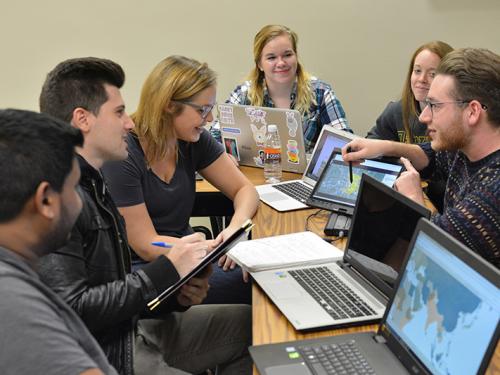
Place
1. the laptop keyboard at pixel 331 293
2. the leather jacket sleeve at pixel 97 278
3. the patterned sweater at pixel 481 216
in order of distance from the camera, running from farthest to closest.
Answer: the patterned sweater at pixel 481 216 < the laptop keyboard at pixel 331 293 < the leather jacket sleeve at pixel 97 278

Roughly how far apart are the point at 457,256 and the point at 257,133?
1.68 metres

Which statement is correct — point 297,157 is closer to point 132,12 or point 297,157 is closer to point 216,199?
point 216,199

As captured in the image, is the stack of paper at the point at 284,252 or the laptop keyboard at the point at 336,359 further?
the stack of paper at the point at 284,252

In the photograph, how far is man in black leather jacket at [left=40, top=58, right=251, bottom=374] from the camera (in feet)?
4.15

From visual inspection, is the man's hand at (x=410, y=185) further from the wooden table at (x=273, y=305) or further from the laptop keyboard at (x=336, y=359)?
the laptop keyboard at (x=336, y=359)

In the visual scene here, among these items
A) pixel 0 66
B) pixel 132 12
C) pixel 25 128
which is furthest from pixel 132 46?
pixel 25 128

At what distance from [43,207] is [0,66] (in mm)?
3223

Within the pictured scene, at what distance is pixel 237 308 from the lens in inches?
68.0

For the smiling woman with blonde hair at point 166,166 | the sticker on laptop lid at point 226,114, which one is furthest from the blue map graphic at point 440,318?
the sticker on laptop lid at point 226,114

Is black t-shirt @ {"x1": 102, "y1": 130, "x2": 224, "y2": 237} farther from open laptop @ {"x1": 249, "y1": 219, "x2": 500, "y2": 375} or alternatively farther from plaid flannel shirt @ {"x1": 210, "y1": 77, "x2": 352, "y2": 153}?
open laptop @ {"x1": 249, "y1": 219, "x2": 500, "y2": 375}

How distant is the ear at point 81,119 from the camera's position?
1450mm

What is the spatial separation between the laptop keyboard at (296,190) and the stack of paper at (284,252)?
16.5 inches

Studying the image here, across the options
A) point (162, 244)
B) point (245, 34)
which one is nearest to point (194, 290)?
point (162, 244)

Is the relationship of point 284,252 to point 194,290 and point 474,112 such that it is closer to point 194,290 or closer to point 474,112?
point 194,290
